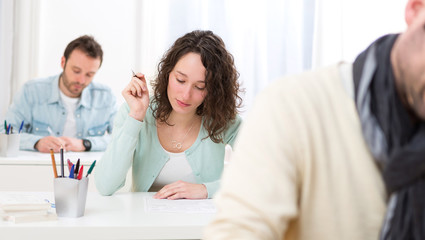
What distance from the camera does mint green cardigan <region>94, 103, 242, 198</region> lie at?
1.76 m

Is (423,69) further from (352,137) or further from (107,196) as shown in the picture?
(107,196)

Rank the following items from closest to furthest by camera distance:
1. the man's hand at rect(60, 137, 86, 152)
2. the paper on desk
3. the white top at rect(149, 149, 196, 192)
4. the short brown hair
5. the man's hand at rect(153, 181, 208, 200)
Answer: the paper on desk, the man's hand at rect(153, 181, 208, 200), the white top at rect(149, 149, 196, 192), the man's hand at rect(60, 137, 86, 152), the short brown hair

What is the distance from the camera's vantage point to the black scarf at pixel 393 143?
2.12 feet

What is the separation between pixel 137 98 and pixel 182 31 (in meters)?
2.34

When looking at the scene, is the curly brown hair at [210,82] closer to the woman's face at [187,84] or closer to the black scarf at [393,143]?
the woman's face at [187,84]

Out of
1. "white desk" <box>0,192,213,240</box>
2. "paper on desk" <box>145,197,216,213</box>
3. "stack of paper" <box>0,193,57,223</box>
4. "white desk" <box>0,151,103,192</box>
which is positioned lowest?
"white desk" <box>0,151,103,192</box>

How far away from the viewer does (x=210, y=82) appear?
1.87 metres

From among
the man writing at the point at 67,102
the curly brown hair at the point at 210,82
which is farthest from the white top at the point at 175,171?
the man writing at the point at 67,102

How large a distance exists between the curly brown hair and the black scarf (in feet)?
3.86

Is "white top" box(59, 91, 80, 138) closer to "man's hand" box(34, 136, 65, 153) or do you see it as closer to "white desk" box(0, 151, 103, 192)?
"man's hand" box(34, 136, 65, 153)

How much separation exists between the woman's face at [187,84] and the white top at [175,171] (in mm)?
178

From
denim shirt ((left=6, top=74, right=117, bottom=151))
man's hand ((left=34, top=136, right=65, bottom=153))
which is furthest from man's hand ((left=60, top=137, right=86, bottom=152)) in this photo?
denim shirt ((left=6, top=74, right=117, bottom=151))

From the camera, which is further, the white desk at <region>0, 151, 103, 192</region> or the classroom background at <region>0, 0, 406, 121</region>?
the classroom background at <region>0, 0, 406, 121</region>

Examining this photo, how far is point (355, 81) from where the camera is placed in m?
0.71
